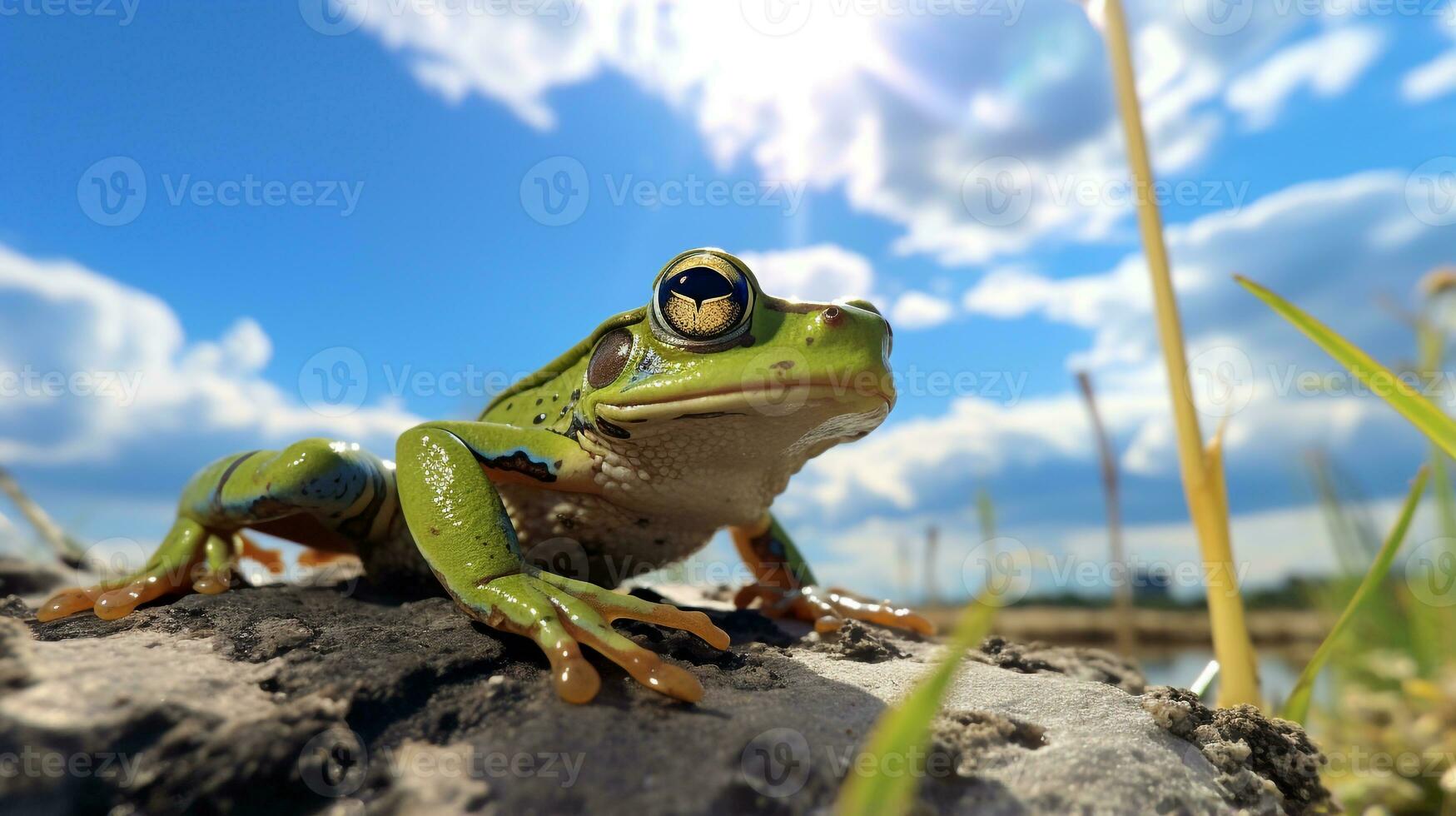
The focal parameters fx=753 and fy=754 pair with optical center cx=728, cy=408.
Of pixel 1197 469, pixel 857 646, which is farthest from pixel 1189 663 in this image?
pixel 857 646

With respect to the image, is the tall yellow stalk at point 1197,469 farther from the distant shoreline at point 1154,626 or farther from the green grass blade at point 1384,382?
the distant shoreline at point 1154,626

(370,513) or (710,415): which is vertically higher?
(710,415)

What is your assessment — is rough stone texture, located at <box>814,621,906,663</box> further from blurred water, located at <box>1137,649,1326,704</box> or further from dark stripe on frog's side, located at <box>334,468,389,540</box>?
blurred water, located at <box>1137,649,1326,704</box>

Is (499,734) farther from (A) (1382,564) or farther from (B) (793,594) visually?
(A) (1382,564)

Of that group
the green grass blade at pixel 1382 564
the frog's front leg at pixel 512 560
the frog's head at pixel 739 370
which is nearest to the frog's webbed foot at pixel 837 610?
the frog's head at pixel 739 370

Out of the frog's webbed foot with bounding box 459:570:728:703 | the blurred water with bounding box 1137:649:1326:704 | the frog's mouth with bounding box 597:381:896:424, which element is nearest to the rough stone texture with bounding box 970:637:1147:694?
the frog's mouth with bounding box 597:381:896:424

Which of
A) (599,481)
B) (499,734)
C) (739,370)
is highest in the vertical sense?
(739,370)
